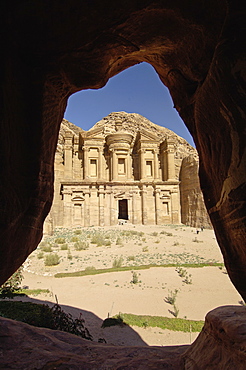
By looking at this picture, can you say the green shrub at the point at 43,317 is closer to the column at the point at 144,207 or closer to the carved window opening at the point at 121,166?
the column at the point at 144,207

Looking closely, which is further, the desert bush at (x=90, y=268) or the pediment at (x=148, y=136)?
the pediment at (x=148, y=136)

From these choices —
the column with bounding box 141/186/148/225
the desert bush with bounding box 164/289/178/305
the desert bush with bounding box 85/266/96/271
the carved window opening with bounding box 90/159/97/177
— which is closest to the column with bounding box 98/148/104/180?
the carved window opening with bounding box 90/159/97/177

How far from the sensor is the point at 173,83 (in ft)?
10.5

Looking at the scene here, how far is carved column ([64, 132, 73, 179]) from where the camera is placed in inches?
1043

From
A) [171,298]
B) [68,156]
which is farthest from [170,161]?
[171,298]

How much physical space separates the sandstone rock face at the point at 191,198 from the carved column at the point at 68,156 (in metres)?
14.2

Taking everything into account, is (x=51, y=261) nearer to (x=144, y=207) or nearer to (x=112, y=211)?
(x=112, y=211)

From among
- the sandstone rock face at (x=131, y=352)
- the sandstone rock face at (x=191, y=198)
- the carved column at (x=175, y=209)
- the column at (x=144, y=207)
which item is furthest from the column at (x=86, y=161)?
the sandstone rock face at (x=131, y=352)

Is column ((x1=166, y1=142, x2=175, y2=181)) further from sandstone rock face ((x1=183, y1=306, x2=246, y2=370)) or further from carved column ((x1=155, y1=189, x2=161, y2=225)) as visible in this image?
sandstone rock face ((x1=183, y1=306, x2=246, y2=370))

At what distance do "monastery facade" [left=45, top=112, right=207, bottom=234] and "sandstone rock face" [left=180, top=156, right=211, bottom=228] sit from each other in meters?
0.77

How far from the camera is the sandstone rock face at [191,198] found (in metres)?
23.7

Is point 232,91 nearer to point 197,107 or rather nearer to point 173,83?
point 197,107

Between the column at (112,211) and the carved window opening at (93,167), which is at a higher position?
the carved window opening at (93,167)

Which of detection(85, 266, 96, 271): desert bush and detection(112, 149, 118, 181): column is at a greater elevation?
detection(112, 149, 118, 181): column
